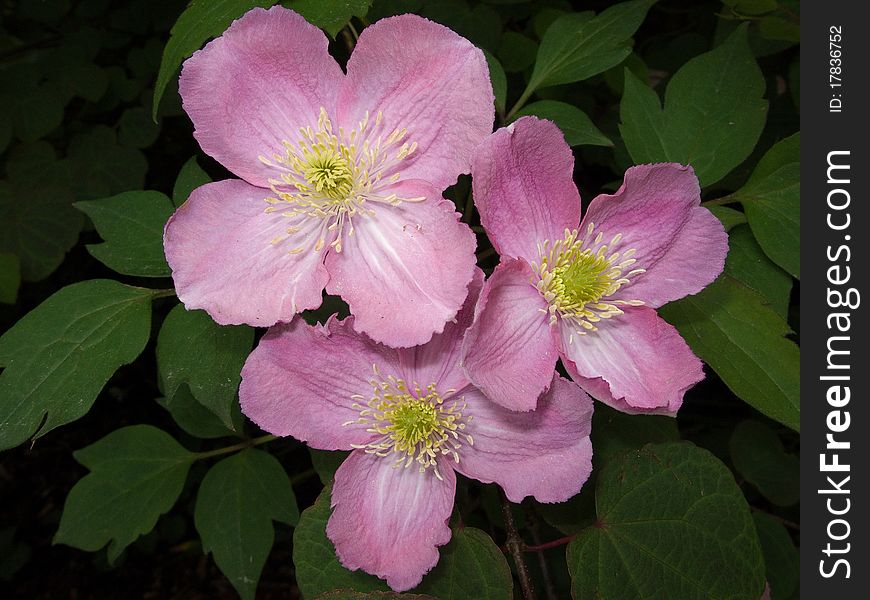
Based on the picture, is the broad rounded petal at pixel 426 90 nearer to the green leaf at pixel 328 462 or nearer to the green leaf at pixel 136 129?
the green leaf at pixel 328 462

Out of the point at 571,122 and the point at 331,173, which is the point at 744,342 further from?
the point at 331,173

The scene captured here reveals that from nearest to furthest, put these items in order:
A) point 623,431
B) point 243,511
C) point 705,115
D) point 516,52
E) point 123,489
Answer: point 623,431 < point 705,115 < point 243,511 < point 123,489 < point 516,52

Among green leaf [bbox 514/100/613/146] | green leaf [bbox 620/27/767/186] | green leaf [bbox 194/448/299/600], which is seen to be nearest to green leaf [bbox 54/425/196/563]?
green leaf [bbox 194/448/299/600]

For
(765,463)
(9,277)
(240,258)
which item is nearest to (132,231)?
(240,258)

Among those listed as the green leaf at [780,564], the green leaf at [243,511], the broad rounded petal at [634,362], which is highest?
Answer: the broad rounded petal at [634,362]

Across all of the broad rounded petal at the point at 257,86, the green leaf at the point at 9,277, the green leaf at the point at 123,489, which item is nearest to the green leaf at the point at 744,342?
the broad rounded petal at the point at 257,86
